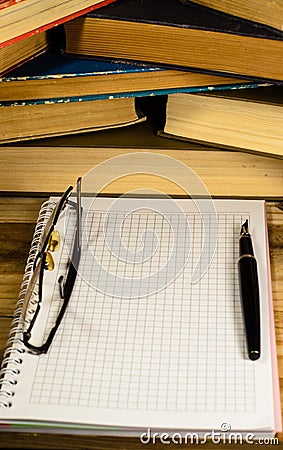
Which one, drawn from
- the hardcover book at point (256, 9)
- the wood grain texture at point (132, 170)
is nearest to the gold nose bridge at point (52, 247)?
the wood grain texture at point (132, 170)

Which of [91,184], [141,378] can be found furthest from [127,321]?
[91,184]

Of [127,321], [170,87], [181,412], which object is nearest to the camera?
[181,412]

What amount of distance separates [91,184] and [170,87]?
17 centimetres

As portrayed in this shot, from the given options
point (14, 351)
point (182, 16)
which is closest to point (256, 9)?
point (182, 16)

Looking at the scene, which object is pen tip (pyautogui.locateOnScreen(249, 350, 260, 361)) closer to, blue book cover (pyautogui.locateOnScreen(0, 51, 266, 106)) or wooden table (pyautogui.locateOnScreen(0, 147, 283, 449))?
wooden table (pyautogui.locateOnScreen(0, 147, 283, 449))

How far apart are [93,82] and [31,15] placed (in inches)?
5.6

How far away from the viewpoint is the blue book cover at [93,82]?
0.93 meters

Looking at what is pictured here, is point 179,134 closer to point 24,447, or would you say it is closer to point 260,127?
point 260,127

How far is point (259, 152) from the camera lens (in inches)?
38.4

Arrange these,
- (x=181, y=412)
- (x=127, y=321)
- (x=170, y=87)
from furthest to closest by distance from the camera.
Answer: (x=170, y=87) → (x=127, y=321) → (x=181, y=412)

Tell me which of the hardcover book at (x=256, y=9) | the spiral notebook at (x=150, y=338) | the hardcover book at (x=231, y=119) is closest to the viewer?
the spiral notebook at (x=150, y=338)

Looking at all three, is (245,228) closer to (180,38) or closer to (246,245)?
(246,245)

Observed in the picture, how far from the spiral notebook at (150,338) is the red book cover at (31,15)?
9.5 inches

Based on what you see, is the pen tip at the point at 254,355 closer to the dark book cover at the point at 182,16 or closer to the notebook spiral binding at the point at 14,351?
the notebook spiral binding at the point at 14,351
